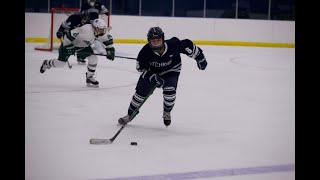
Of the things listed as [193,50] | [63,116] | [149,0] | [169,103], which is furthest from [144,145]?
[149,0]

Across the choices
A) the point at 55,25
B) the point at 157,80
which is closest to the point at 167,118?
the point at 157,80

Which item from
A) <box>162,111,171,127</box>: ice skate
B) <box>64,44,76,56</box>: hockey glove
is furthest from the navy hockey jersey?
<box>64,44,76,56</box>: hockey glove

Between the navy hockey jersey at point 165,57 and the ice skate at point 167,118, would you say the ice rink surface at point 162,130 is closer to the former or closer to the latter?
the ice skate at point 167,118

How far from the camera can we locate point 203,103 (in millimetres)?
4832

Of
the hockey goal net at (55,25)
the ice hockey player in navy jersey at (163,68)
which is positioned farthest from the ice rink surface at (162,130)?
the hockey goal net at (55,25)

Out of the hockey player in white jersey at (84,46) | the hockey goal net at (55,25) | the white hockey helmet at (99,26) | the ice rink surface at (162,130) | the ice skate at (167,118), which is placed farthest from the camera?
the hockey goal net at (55,25)

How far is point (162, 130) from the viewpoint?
361 centimetres

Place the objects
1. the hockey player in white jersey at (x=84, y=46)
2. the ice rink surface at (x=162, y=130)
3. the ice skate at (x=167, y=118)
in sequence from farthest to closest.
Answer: the hockey player in white jersey at (x=84, y=46) < the ice skate at (x=167, y=118) < the ice rink surface at (x=162, y=130)

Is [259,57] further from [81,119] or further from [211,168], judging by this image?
[211,168]

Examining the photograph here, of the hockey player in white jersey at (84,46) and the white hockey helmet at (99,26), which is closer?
the white hockey helmet at (99,26)

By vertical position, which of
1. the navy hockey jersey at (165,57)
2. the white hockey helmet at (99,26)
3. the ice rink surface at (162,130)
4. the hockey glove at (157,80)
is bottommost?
the ice rink surface at (162,130)

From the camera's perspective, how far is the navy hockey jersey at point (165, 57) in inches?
139

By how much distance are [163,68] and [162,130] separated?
16.4 inches
